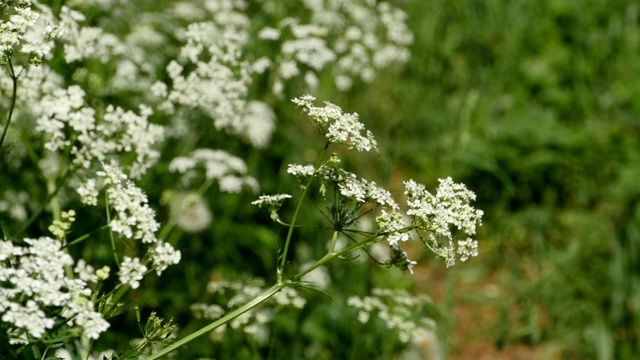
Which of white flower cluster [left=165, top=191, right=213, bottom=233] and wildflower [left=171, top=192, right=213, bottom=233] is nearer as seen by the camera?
white flower cluster [left=165, top=191, right=213, bottom=233]

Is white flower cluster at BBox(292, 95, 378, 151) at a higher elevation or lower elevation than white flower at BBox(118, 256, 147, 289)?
higher

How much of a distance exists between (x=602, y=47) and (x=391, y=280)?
3.37 m

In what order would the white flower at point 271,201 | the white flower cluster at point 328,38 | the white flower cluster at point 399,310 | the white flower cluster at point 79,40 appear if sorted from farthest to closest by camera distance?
the white flower cluster at point 328,38 < the white flower cluster at point 399,310 < the white flower cluster at point 79,40 < the white flower at point 271,201

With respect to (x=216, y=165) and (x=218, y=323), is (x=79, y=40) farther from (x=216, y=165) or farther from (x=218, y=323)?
(x=218, y=323)

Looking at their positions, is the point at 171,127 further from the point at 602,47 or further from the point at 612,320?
the point at 602,47

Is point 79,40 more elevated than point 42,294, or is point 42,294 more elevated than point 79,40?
point 79,40

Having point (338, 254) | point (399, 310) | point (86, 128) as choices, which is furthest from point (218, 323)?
point (399, 310)

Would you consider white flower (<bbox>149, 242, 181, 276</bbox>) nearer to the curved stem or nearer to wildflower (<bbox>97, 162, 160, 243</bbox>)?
wildflower (<bbox>97, 162, 160, 243</bbox>)

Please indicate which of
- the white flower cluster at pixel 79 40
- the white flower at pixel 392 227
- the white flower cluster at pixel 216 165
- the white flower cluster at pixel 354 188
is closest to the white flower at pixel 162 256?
the white flower cluster at pixel 354 188

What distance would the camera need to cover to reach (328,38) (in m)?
5.00

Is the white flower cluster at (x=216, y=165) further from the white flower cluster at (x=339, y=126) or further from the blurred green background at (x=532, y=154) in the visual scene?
the white flower cluster at (x=339, y=126)

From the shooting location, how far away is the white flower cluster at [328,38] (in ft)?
13.5

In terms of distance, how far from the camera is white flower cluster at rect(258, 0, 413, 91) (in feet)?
13.5

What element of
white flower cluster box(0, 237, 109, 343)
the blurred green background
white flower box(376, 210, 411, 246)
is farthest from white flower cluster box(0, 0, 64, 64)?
the blurred green background
